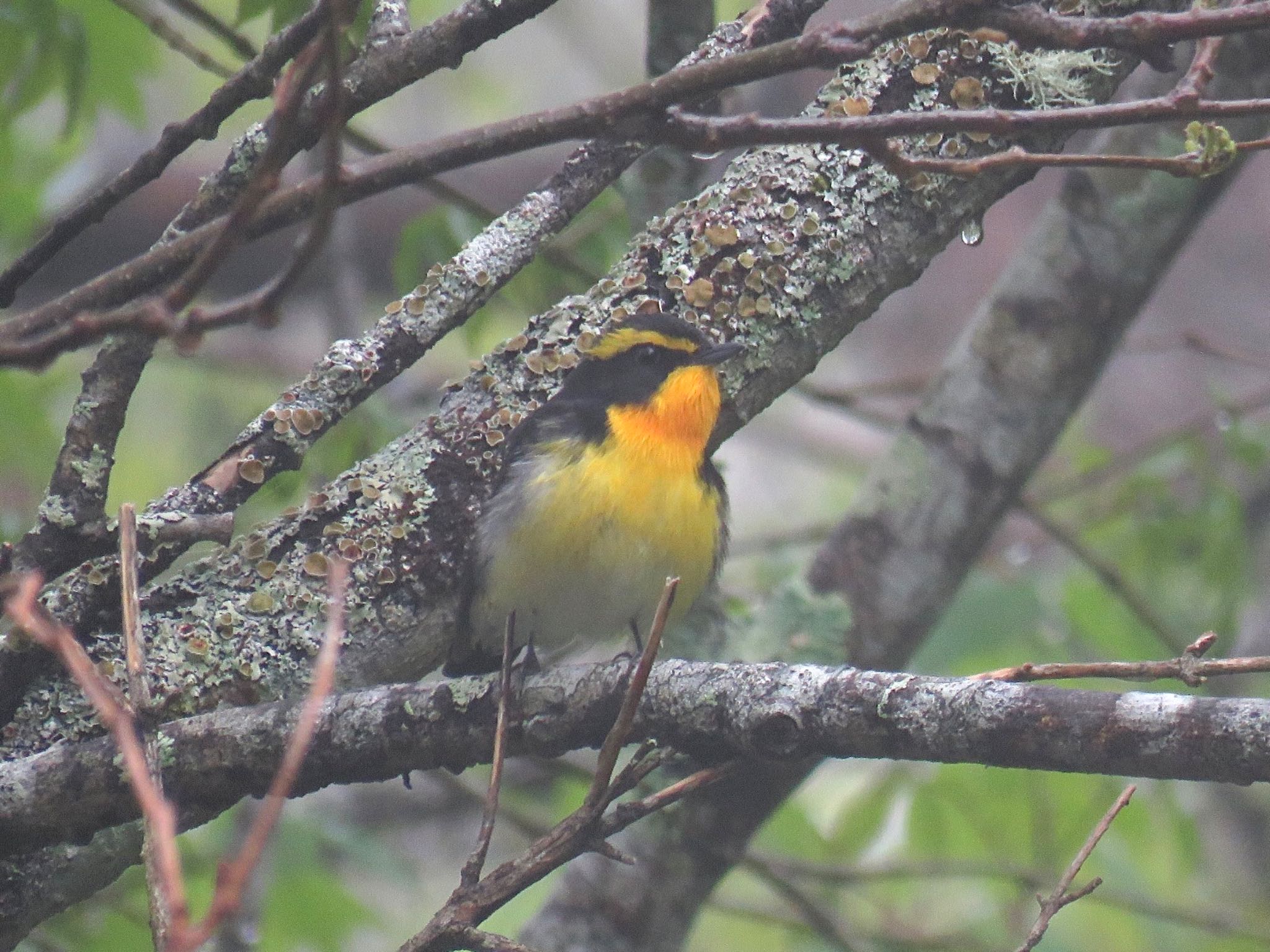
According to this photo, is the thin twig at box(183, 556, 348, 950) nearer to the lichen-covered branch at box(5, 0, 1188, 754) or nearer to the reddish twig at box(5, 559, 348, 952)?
the reddish twig at box(5, 559, 348, 952)

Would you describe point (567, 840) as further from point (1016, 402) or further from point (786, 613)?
point (1016, 402)

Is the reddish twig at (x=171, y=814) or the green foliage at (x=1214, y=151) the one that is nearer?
the reddish twig at (x=171, y=814)

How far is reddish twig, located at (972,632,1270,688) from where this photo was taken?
1693mm

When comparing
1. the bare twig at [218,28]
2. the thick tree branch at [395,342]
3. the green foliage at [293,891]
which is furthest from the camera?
the green foliage at [293,891]

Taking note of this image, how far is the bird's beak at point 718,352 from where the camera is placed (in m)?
3.12

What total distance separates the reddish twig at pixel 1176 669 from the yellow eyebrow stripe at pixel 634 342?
145 cm

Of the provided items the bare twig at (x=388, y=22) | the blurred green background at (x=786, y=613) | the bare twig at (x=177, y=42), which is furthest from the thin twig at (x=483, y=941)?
the bare twig at (x=177, y=42)

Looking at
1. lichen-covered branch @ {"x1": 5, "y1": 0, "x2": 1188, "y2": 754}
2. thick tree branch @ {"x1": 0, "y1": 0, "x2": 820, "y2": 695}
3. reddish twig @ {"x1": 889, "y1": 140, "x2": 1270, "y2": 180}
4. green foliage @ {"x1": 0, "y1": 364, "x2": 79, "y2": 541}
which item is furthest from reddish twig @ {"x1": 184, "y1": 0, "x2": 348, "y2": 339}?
green foliage @ {"x1": 0, "y1": 364, "x2": 79, "y2": 541}

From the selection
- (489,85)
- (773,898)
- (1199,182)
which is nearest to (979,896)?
(773,898)

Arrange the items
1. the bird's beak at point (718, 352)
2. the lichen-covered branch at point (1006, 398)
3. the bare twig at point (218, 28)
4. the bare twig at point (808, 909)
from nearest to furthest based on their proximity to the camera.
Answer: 1. the bird's beak at point (718, 352)
2. the bare twig at point (218, 28)
3. the lichen-covered branch at point (1006, 398)
4. the bare twig at point (808, 909)

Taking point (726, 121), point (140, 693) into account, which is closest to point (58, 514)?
point (140, 693)

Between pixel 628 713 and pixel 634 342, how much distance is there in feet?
5.54

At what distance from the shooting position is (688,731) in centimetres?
217

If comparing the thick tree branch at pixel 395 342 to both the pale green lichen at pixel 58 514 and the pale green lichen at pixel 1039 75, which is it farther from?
the pale green lichen at pixel 1039 75
